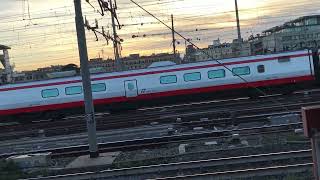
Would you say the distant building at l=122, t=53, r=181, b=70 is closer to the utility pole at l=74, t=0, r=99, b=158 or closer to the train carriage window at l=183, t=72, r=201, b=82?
the train carriage window at l=183, t=72, r=201, b=82

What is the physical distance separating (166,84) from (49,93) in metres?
6.65

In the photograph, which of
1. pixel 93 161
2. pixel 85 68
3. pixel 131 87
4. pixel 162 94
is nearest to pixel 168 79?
pixel 162 94

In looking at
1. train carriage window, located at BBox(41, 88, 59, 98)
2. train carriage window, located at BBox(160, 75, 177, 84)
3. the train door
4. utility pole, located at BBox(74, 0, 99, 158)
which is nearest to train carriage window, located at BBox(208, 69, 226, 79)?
train carriage window, located at BBox(160, 75, 177, 84)

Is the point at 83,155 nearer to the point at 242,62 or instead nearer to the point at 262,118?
the point at 262,118

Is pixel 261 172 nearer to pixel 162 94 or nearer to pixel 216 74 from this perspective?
pixel 216 74

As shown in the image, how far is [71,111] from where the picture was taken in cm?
3003

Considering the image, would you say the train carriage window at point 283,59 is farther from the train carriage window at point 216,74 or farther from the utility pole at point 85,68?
the utility pole at point 85,68

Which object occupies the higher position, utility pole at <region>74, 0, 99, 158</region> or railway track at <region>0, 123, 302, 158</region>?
utility pole at <region>74, 0, 99, 158</region>

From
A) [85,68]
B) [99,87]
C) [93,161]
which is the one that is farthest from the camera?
[99,87]

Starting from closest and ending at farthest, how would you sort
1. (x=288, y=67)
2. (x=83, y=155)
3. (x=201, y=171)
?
(x=201, y=171) < (x=83, y=155) < (x=288, y=67)

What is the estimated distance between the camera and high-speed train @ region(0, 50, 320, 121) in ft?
94.4

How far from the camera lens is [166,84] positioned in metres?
29.4

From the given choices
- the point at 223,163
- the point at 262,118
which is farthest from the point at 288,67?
the point at 223,163

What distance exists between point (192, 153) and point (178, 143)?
2305 mm
